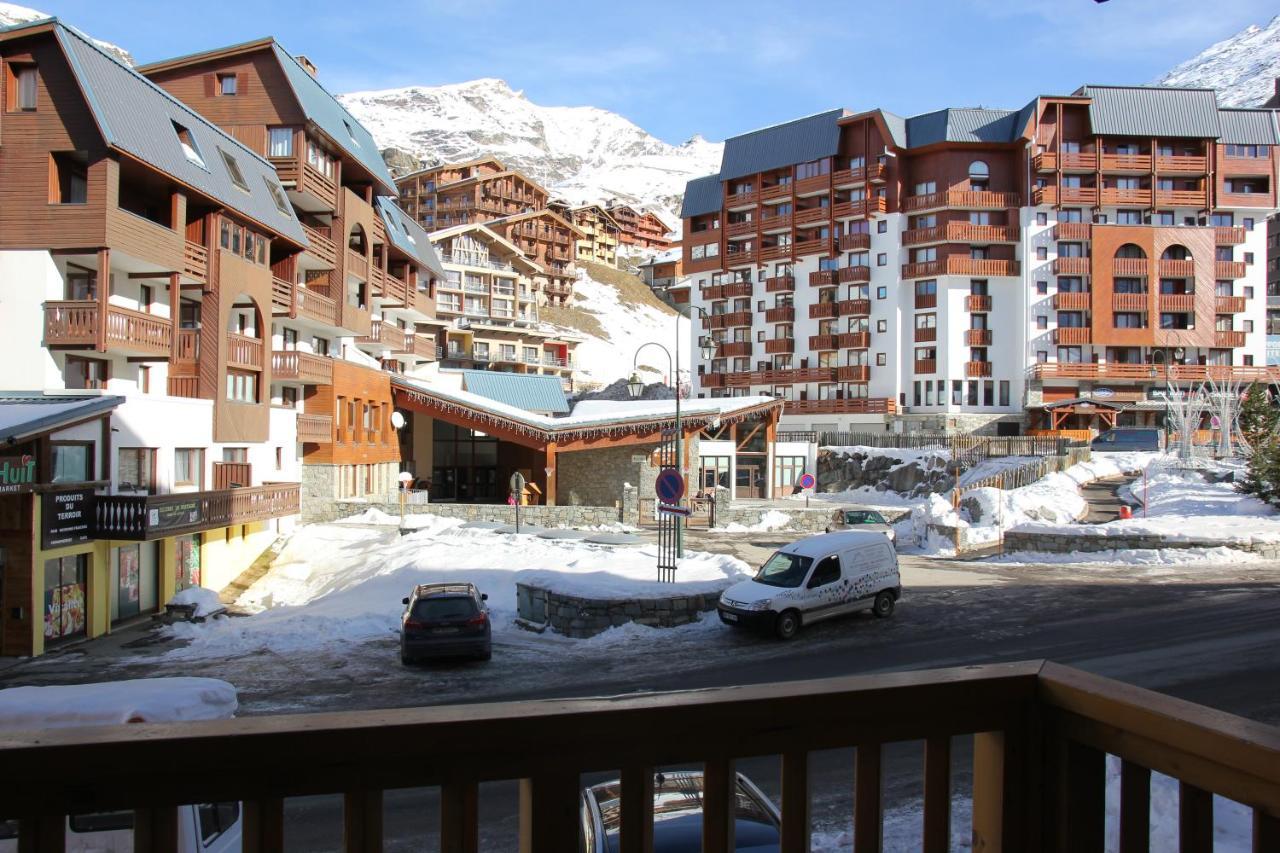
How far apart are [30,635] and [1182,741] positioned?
23005mm

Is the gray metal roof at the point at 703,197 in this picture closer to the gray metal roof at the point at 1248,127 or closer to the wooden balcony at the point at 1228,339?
the gray metal roof at the point at 1248,127

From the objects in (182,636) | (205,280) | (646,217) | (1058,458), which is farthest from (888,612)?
(646,217)

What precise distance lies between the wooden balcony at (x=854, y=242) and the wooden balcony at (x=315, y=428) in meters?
43.5

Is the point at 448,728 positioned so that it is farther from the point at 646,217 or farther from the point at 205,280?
the point at 646,217

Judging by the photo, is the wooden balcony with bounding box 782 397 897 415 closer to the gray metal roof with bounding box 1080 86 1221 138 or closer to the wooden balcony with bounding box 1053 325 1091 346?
the wooden balcony with bounding box 1053 325 1091 346

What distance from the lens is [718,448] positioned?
158 ft

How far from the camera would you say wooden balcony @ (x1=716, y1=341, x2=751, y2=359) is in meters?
74.9

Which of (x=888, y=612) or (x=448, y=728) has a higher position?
(x=448, y=728)

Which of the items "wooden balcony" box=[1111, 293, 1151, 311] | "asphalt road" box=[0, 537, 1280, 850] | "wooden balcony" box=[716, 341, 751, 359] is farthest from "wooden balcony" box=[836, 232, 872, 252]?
"asphalt road" box=[0, 537, 1280, 850]

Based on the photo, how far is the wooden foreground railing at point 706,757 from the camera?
79.9 inches

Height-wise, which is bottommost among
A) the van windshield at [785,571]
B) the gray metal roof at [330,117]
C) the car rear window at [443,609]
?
the car rear window at [443,609]

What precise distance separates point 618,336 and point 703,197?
37097 mm

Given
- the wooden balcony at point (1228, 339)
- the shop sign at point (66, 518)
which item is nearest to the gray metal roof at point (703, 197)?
the wooden balcony at point (1228, 339)

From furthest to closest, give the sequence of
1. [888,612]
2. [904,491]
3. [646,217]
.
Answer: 1. [646,217]
2. [904,491]
3. [888,612]
